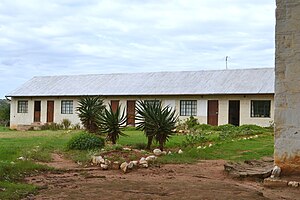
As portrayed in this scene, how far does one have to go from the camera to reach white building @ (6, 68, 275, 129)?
27.2 meters

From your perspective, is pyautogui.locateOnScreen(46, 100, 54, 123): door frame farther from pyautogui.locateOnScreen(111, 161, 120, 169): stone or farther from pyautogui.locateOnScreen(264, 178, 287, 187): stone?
pyautogui.locateOnScreen(264, 178, 287, 187): stone

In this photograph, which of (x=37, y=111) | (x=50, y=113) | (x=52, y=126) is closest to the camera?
(x=52, y=126)

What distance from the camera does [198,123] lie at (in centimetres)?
2794

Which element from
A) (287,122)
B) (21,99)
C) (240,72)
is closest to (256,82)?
(240,72)

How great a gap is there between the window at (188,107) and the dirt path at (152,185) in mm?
18563

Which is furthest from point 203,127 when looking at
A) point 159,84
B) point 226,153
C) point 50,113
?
point 226,153

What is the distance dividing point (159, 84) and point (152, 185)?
2297cm

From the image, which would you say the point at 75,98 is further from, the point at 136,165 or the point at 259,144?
the point at 136,165

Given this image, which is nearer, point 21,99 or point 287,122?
point 287,122

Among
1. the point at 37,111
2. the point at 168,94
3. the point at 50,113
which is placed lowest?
the point at 50,113

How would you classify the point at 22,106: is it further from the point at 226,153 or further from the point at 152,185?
the point at 152,185

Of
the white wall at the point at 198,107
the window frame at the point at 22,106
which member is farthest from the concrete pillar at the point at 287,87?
the window frame at the point at 22,106

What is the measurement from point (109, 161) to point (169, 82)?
20556mm

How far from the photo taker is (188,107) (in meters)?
29.0
